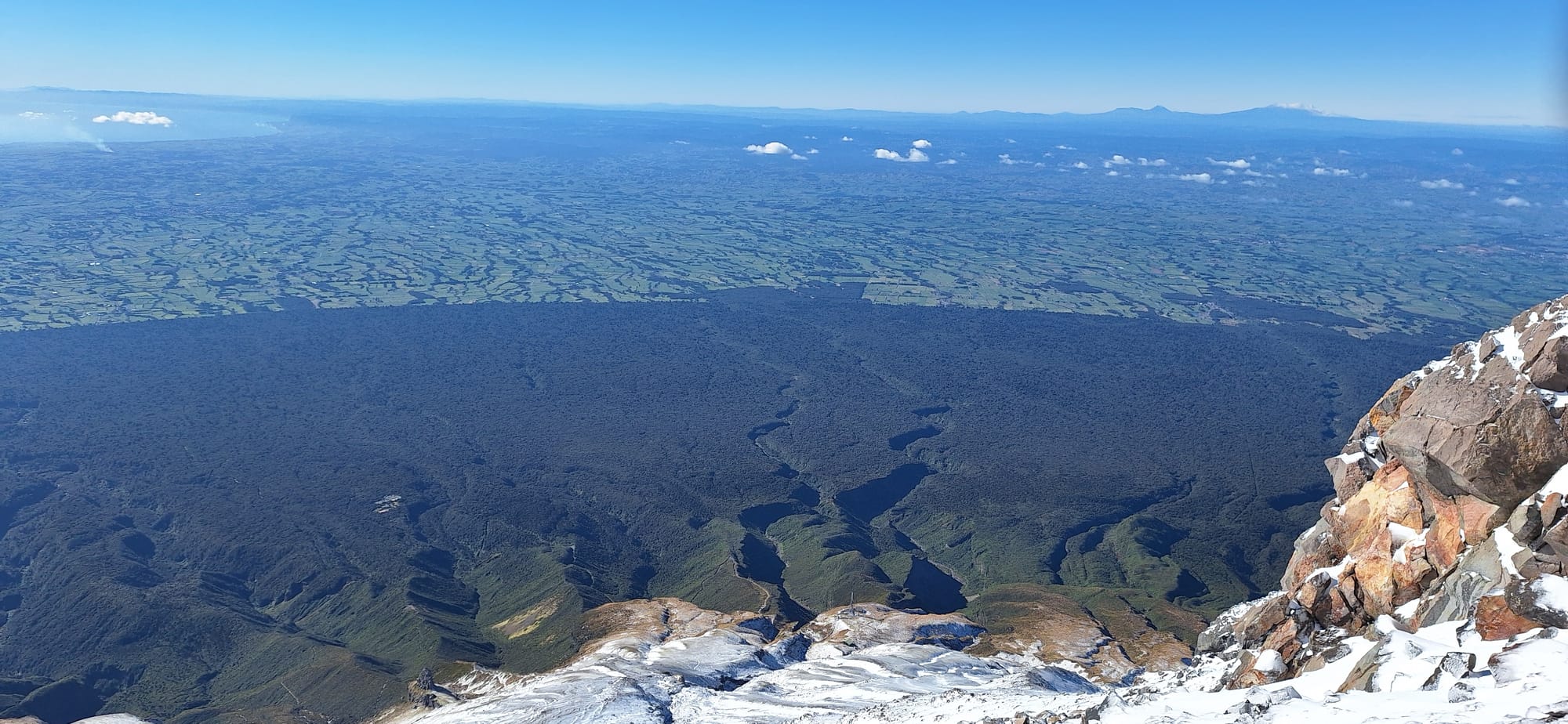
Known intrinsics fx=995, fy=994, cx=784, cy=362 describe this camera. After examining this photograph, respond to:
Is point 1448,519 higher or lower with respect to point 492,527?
higher

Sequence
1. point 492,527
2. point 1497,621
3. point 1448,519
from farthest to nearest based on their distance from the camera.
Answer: point 492,527
point 1448,519
point 1497,621

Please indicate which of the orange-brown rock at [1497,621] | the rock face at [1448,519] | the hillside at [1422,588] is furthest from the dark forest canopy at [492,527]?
the orange-brown rock at [1497,621]

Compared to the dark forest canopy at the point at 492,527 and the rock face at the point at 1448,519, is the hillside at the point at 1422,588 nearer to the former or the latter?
the rock face at the point at 1448,519

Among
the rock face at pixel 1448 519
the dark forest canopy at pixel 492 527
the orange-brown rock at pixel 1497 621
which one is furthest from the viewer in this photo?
the dark forest canopy at pixel 492 527

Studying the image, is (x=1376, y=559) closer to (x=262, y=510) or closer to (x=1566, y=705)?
(x=1566, y=705)

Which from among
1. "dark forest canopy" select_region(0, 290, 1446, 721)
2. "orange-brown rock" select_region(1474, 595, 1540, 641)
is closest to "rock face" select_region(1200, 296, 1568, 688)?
"orange-brown rock" select_region(1474, 595, 1540, 641)

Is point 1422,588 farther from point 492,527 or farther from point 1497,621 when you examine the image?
point 492,527

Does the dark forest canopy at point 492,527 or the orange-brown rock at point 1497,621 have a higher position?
the orange-brown rock at point 1497,621

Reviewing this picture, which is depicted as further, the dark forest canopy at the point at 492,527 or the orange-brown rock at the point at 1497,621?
the dark forest canopy at the point at 492,527

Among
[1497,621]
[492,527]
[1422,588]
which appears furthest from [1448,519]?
[492,527]
